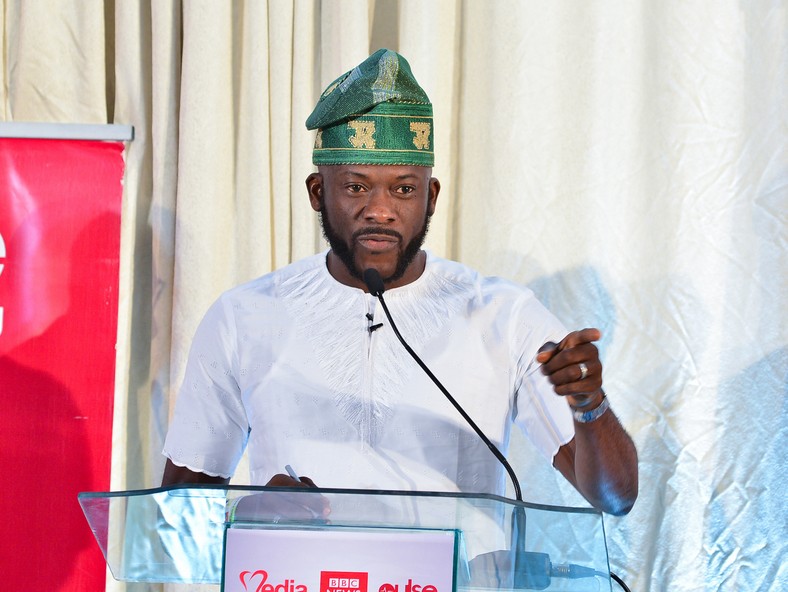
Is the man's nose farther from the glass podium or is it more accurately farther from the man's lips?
the glass podium

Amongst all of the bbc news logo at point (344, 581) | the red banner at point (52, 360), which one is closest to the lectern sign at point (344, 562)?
the bbc news logo at point (344, 581)

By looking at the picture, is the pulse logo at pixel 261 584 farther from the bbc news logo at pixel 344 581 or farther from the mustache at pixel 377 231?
the mustache at pixel 377 231

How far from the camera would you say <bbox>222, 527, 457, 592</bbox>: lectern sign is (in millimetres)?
1098

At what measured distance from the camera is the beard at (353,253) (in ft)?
6.22

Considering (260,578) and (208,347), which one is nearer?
(260,578)

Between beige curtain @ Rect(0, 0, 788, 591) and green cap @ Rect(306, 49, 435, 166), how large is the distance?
2.01 ft

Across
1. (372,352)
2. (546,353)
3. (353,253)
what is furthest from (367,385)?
(546,353)

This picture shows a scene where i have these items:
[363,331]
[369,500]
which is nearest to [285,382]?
[363,331]

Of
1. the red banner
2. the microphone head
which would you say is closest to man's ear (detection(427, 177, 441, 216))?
the microphone head

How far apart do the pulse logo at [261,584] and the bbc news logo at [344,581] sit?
3 cm

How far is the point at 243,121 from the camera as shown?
253 cm

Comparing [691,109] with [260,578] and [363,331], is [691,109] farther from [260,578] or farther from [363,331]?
[260,578]

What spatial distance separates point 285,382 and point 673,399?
101 cm

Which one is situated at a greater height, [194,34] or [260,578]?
[194,34]
